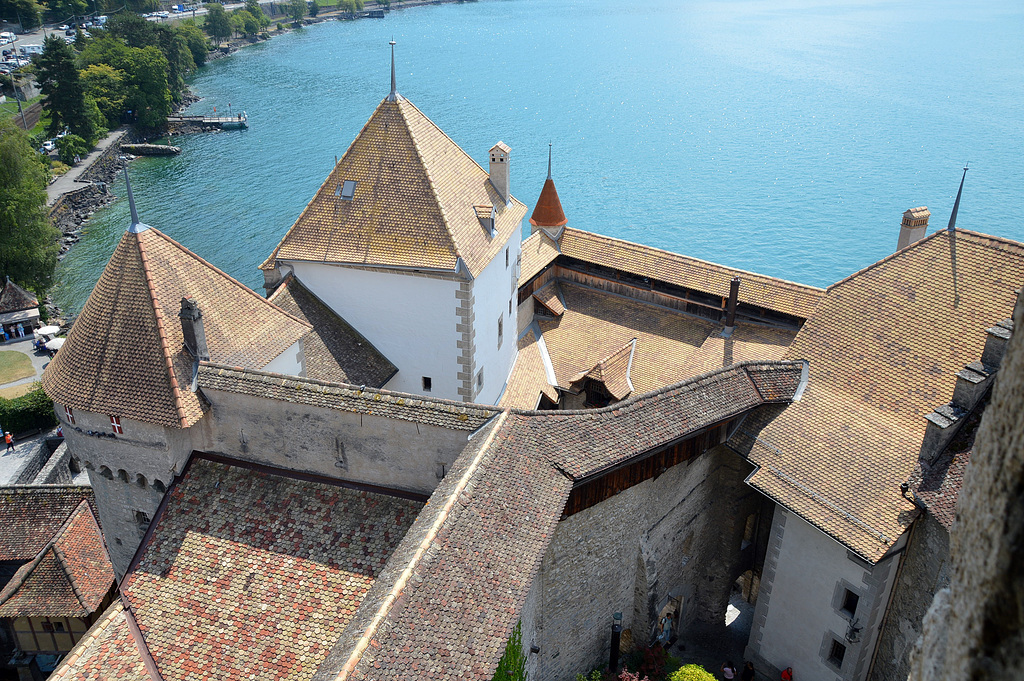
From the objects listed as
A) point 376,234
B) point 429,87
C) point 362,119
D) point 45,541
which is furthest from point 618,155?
point 45,541

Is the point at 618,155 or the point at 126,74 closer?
the point at 618,155

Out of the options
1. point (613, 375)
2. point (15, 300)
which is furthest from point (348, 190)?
point (15, 300)

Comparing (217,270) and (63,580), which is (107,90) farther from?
(217,270)

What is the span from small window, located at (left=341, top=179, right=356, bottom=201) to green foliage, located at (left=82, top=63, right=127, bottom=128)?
2732 inches

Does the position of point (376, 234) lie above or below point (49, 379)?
above

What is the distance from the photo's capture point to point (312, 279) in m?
25.1

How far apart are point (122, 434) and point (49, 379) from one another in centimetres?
240

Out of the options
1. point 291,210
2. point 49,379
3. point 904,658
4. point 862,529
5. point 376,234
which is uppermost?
point 376,234

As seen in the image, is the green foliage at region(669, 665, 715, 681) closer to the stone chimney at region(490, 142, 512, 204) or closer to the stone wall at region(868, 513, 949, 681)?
the stone wall at region(868, 513, 949, 681)

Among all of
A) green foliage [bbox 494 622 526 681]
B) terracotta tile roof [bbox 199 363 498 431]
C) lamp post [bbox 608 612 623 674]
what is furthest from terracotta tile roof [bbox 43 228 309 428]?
lamp post [bbox 608 612 623 674]

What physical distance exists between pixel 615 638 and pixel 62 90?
76801 millimetres

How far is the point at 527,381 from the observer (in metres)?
30.2

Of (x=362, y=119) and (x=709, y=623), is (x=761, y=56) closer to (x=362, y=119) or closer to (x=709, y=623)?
(x=362, y=119)

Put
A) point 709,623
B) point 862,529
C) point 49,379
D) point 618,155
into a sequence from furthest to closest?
point 618,155 → point 709,623 → point 49,379 → point 862,529
